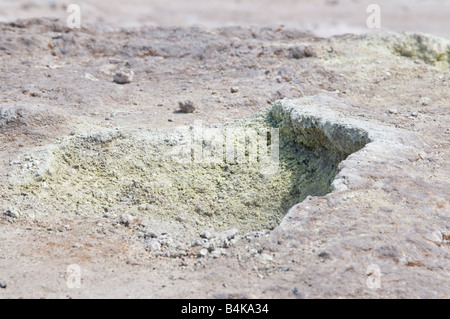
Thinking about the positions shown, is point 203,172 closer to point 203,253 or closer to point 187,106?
point 187,106

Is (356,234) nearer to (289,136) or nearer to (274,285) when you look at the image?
(274,285)

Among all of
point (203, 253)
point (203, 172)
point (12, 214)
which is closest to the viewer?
point (203, 253)

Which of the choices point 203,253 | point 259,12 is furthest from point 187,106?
point 259,12

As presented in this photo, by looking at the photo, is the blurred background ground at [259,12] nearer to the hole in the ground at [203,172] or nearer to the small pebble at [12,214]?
the hole in the ground at [203,172]

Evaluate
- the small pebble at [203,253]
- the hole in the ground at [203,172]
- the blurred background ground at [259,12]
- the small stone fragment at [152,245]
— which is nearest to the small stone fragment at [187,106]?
the hole in the ground at [203,172]

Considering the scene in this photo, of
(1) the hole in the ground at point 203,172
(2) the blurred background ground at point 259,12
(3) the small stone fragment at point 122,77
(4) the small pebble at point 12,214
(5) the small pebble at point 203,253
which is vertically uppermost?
(2) the blurred background ground at point 259,12

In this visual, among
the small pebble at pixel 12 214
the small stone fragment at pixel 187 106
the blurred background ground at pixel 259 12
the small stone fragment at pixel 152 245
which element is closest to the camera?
the small stone fragment at pixel 152 245

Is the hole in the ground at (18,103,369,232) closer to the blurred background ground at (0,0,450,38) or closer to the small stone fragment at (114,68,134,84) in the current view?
the small stone fragment at (114,68,134,84)

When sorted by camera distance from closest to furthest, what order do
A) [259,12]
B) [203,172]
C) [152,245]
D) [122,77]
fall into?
[152,245] → [203,172] → [122,77] → [259,12]
